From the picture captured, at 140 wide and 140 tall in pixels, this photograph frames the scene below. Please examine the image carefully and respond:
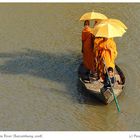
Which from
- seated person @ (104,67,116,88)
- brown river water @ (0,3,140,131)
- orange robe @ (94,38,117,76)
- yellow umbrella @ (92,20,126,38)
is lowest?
brown river water @ (0,3,140,131)

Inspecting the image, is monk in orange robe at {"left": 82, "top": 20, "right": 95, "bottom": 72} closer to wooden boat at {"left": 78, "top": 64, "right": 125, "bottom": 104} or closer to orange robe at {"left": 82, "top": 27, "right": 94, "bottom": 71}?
orange robe at {"left": 82, "top": 27, "right": 94, "bottom": 71}

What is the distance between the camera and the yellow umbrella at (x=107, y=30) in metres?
10.1

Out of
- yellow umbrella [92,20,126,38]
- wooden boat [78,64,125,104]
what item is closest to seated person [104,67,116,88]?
wooden boat [78,64,125,104]

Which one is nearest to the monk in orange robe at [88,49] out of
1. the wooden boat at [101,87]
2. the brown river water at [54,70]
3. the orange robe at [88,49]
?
the orange robe at [88,49]

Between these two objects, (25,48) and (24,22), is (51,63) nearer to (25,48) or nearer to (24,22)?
(25,48)

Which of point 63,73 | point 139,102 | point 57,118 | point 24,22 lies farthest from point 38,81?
point 24,22

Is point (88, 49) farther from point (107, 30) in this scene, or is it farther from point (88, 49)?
point (107, 30)

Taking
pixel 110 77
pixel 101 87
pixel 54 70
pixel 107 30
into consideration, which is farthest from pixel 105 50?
pixel 54 70

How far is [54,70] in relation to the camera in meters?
11.7

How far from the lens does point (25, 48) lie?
41.9 feet

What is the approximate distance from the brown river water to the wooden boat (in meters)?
0.23

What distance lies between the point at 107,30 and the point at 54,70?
2.12m

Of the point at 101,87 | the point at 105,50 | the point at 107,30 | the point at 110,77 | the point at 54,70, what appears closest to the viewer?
the point at 110,77

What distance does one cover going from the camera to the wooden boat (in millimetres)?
9953
